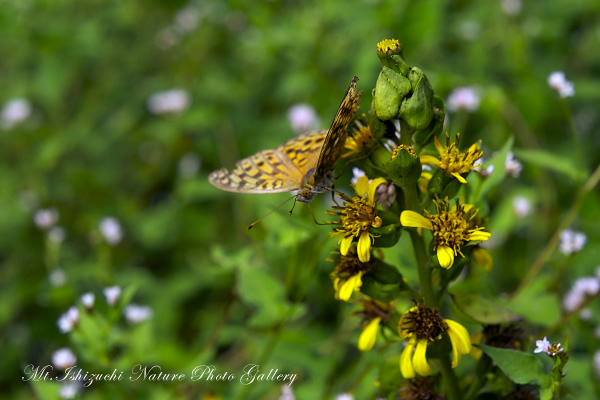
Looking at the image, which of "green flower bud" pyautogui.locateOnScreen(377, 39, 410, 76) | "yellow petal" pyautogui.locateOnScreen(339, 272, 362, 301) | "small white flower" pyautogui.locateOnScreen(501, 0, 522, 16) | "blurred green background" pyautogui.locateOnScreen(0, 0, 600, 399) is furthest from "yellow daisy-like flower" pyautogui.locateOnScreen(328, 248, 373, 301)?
"small white flower" pyautogui.locateOnScreen(501, 0, 522, 16)

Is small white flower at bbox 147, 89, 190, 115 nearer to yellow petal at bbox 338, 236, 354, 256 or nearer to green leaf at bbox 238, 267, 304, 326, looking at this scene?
green leaf at bbox 238, 267, 304, 326

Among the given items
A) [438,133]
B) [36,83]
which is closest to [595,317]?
[438,133]

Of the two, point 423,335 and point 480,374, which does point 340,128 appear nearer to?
point 423,335

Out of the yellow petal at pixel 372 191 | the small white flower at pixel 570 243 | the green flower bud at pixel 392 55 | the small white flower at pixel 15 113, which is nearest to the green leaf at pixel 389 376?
the yellow petal at pixel 372 191

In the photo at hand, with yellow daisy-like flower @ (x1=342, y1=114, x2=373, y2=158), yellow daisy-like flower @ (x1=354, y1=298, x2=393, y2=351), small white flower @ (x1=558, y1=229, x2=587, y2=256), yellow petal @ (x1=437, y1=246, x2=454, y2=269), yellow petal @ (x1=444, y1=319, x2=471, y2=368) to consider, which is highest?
yellow daisy-like flower @ (x1=342, y1=114, x2=373, y2=158)

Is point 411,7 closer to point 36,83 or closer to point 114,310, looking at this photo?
point 114,310

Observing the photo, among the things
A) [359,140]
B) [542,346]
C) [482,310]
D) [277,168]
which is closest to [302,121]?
[277,168]
